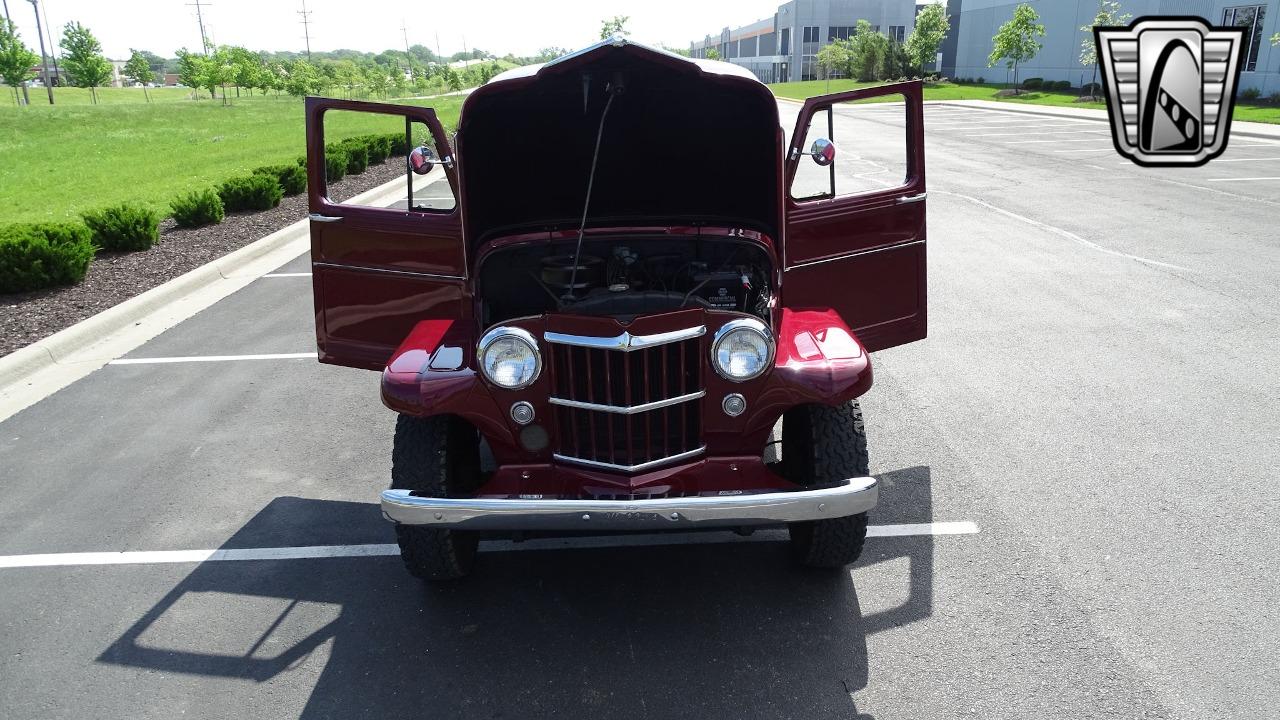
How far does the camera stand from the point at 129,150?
27609mm

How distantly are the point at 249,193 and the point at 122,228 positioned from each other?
331cm

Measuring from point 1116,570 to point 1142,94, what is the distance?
19.6 metres

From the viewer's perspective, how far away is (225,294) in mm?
9523

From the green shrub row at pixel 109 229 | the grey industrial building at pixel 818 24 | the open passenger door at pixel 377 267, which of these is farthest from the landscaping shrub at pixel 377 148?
the grey industrial building at pixel 818 24

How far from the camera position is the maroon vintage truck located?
3.53m

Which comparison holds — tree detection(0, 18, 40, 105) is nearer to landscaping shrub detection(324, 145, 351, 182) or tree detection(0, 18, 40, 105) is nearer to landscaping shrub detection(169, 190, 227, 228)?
landscaping shrub detection(324, 145, 351, 182)

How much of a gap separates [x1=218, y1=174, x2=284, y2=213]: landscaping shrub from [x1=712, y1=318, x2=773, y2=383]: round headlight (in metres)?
12.1

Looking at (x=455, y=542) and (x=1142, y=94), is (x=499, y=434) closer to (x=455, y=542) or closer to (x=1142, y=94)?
(x=455, y=542)

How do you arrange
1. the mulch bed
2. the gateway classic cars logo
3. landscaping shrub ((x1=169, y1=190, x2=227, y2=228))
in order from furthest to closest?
the gateway classic cars logo
landscaping shrub ((x1=169, y1=190, x2=227, y2=228))
the mulch bed

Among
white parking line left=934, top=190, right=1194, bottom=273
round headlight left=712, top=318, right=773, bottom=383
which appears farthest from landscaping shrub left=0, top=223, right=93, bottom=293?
white parking line left=934, top=190, right=1194, bottom=273

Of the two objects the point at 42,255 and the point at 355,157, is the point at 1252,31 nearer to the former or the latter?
the point at 355,157

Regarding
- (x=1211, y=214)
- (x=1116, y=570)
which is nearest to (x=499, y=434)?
(x=1116, y=570)

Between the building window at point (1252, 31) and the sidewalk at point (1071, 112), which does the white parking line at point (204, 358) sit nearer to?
the sidewalk at point (1071, 112)

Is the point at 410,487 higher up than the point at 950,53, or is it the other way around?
the point at 950,53
